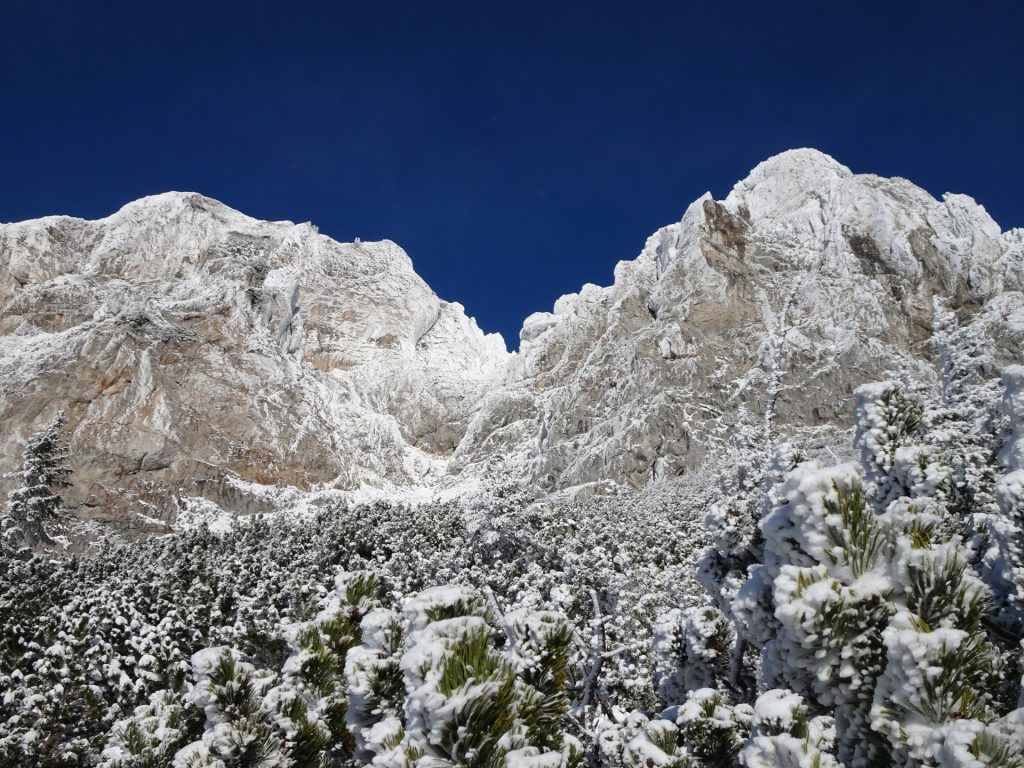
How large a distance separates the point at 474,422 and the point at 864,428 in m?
116

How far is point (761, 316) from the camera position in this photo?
96.9 m

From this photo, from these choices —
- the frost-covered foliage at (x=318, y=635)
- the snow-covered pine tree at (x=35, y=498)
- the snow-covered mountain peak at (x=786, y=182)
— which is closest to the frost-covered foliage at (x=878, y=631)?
the frost-covered foliage at (x=318, y=635)

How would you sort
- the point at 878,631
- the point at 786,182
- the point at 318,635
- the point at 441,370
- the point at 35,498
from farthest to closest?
the point at 441,370 < the point at 786,182 < the point at 35,498 < the point at 318,635 < the point at 878,631

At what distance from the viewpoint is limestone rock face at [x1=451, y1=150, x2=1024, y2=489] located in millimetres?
83625

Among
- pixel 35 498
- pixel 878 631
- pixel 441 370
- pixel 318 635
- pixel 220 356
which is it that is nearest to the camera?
pixel 878 631

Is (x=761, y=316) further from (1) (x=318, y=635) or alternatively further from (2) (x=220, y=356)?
(1) (x=318, y=635)

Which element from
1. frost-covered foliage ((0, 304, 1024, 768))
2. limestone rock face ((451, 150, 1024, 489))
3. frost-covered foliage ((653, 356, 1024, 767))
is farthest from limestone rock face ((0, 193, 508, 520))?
frost-covered foliage ((653, 356, 1024, 767))

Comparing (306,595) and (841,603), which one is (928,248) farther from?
(841,603)

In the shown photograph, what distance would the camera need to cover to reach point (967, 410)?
12.4 metres

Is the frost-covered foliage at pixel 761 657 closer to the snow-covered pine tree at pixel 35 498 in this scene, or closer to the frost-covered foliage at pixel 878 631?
the frost-covered foliage at pixel 878 631

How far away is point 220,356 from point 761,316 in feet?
259

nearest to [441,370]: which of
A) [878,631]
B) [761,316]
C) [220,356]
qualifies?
[220,356]

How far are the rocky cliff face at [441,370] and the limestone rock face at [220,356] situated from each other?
359 mm

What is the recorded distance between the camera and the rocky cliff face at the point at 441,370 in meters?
83.9
